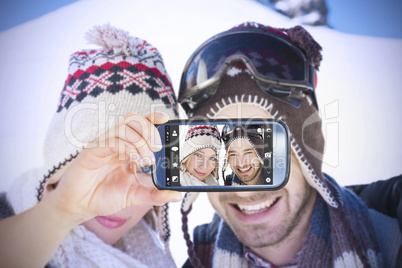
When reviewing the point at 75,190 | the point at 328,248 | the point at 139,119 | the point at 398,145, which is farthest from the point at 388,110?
the point at 75,190

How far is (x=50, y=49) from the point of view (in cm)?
119

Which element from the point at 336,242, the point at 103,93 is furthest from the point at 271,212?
the point at 103,93

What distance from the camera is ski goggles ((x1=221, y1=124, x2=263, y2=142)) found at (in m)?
0.69

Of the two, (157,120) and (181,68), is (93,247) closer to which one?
(157,120)

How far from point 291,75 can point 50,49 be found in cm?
90

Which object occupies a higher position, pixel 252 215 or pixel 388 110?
pixel 388 110

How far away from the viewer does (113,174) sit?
0.74m

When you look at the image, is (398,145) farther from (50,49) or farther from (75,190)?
(50,49)

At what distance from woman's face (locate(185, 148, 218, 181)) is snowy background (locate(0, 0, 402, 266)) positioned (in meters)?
0.48

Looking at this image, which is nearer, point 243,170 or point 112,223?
point 243,170

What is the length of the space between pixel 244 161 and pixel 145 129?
0.76 feet

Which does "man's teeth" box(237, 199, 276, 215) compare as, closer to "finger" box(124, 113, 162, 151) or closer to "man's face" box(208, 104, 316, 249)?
"man's face" box(208, 104, 316, 249)

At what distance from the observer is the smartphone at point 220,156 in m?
0.67

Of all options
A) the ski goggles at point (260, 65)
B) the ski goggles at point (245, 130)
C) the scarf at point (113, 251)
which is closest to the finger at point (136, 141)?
the ski goggles at point (245, 130)
